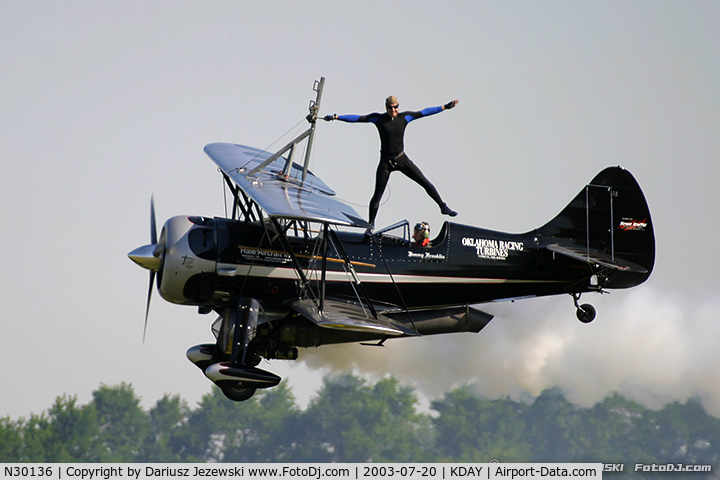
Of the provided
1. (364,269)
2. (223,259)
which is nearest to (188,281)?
(223,259)

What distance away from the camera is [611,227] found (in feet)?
54.1

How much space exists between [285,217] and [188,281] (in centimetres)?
258

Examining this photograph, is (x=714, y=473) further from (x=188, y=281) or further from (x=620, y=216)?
(x=188, y=281)

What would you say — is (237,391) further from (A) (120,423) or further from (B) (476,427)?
(A) (120,423)

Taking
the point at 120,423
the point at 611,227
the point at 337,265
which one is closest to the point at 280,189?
the point at 337,265

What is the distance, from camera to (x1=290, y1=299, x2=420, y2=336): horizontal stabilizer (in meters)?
13.5

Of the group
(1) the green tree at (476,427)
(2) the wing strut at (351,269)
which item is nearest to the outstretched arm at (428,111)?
(2) the wing strut at (351,269)

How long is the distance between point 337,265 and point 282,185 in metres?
1.53

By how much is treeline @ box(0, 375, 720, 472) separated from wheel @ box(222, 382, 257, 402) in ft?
99.6

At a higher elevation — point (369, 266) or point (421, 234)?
point (421, 234)

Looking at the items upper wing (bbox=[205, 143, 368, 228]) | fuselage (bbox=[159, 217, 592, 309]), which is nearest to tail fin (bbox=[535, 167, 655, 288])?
fuselage (bbox=[159, 217, 592, 309])

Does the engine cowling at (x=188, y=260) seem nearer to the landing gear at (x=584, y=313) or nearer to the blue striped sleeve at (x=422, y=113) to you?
the blue striped sleeve at (x=422, y=113)

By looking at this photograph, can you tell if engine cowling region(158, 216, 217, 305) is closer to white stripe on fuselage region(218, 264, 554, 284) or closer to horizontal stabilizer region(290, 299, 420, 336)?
white stripe on fuselage region(218, 264, 554, 284)

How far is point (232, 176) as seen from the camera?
14.9m
